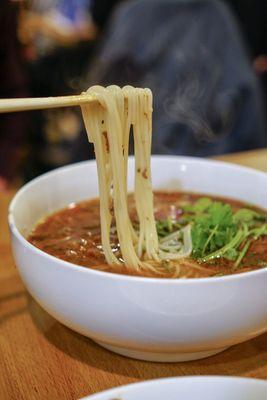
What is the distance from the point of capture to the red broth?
927mm

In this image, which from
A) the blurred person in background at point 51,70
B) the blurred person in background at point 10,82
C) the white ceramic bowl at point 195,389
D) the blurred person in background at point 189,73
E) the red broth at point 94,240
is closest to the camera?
the white ceramic bowl at point 195,389

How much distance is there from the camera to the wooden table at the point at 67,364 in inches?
31.7

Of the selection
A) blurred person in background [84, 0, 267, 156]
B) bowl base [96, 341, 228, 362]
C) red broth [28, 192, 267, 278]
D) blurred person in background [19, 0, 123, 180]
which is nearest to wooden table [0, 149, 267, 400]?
bowl base [96, 341, 228, 362]

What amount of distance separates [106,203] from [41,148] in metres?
2.77

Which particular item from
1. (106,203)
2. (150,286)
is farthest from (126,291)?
(106,203)

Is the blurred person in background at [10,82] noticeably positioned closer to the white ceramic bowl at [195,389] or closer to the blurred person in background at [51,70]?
the blurred person in background at [51,70]

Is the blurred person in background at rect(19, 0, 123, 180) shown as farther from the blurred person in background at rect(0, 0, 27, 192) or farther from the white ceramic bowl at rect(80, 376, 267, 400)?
the white ceramic bowl at rect(80, 376, 267, 400)

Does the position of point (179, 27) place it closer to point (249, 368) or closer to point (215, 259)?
point (215, 259)

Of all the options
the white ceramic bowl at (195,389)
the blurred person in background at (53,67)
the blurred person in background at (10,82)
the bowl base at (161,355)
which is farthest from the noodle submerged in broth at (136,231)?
the blurred person in background at (53,67)

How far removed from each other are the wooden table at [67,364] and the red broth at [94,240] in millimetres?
122

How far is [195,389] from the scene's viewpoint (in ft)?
2.13

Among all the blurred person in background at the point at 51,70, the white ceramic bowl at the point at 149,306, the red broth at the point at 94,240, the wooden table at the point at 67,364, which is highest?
the white ceramic bowl at the point at 149,306

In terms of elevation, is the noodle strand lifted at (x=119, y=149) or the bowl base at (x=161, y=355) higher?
the noodle strand lifted at (x=119, y=149)

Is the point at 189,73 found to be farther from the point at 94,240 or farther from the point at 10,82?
the point at 94,240
